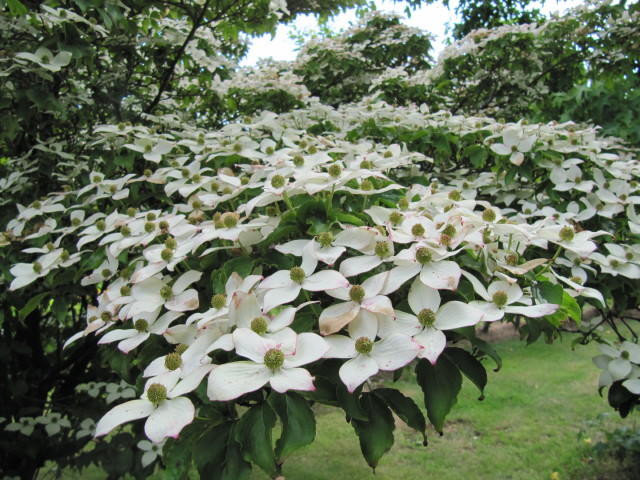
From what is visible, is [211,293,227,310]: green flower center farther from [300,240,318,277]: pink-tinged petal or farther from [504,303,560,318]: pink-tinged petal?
[504,303,560,318]: pink-tinged petal

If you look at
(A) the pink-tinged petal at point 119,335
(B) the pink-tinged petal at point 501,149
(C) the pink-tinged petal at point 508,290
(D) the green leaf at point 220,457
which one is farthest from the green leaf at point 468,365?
(B) the pink-tinged petal at point 501,149

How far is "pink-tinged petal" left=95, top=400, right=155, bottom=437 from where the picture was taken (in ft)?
2.20

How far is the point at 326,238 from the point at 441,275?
20cm

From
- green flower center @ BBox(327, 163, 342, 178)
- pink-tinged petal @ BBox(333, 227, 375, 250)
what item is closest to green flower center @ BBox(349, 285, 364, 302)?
pink-tinged petal @ BBox(333, 227, 375, 250)

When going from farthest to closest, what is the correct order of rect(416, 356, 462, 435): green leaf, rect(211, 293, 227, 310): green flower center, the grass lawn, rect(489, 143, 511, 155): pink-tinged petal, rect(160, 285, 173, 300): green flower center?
the grass lawn → rect(489, 143, 511, 155): pink-tinged petal → rect(160, 285, 173, 300): green flower center → rect(211, 293, 227, 310): green flower center → rect(416, 356, 462, 435): green leaf

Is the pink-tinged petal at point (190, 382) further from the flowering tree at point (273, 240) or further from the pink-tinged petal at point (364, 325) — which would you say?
the pink-tinged petal at point (364, 325)

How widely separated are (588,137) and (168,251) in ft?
4.98

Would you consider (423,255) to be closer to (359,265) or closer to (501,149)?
(359,265)

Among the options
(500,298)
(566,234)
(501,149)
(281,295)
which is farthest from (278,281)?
(501,149)

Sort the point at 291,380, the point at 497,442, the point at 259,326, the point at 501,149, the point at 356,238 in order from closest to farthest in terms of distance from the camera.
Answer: the point at 291,380 → the point at 259,326 → the point at 356,238 → the point at 501,149 → the point at 497,442

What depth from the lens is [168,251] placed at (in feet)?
3.22

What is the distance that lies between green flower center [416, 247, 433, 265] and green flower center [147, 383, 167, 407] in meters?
0.42

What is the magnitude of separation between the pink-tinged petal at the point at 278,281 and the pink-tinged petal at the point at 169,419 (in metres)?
0.22

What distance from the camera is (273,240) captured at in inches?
38.7
